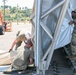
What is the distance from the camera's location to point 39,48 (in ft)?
20.4

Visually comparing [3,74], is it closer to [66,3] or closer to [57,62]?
[57,62]

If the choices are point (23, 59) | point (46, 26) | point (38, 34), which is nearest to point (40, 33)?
point (38, 34)

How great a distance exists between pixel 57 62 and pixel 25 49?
1.47 metres

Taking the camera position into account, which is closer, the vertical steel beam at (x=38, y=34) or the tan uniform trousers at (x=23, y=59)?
the vertical steel beam at (x=38, y=34)

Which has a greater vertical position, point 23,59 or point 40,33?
point 40,33

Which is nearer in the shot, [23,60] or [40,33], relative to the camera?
[40,33]

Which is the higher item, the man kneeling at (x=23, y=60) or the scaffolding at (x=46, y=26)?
the scaffolding at (x=46, y=26)

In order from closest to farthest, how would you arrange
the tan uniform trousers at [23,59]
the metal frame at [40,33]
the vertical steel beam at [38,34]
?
the metal frame at [40,33], the vertical steel beam at [38,34], the tan uniform trousers at [23,59]

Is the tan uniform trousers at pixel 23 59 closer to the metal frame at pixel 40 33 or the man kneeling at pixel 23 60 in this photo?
the man kneeling at pixel 23 60

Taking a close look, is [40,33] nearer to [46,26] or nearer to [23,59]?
[46,26]

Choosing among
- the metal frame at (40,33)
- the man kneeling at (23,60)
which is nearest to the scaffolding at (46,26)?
the metal frame at (40,33)

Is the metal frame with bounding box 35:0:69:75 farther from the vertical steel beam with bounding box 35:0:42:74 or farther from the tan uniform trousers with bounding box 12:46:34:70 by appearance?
the tan uniform trousers with bounding box 12:46:34:70

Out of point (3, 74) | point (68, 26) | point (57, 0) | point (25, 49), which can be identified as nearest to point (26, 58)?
point (25, 49)

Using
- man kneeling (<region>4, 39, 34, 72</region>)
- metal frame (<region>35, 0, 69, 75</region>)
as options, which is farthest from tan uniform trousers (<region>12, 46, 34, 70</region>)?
→ metal frame (<region>35, 0, 69, 75</region>)
